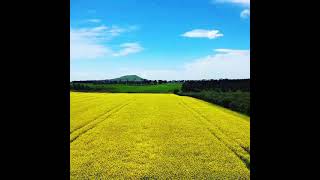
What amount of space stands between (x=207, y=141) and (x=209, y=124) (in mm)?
5580

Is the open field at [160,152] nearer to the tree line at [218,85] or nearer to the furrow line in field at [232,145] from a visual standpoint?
the furrow line in field at [232,145]

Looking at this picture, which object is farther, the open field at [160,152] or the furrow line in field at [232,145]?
the furrow line in field at [232,145]

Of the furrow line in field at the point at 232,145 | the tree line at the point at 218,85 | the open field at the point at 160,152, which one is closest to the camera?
the open field at the point at 160,152

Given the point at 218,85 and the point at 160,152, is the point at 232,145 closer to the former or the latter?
the point at 160,152

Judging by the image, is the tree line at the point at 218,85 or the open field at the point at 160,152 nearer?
the open field at the point at 160,152

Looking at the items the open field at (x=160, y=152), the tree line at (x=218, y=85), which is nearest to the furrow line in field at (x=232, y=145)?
the open field at (x=160, y=152)

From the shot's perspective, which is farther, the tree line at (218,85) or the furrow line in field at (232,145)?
the tree line at (218,85)

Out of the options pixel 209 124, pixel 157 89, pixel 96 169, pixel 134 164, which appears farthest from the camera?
pixel 157 89

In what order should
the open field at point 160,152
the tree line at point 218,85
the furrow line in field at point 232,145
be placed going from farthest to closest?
the tree line at point 218,85
the furrow line in field at point 232,145
the open field at point 160,152

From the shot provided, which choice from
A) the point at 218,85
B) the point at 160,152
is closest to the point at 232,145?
the point at 160,152
